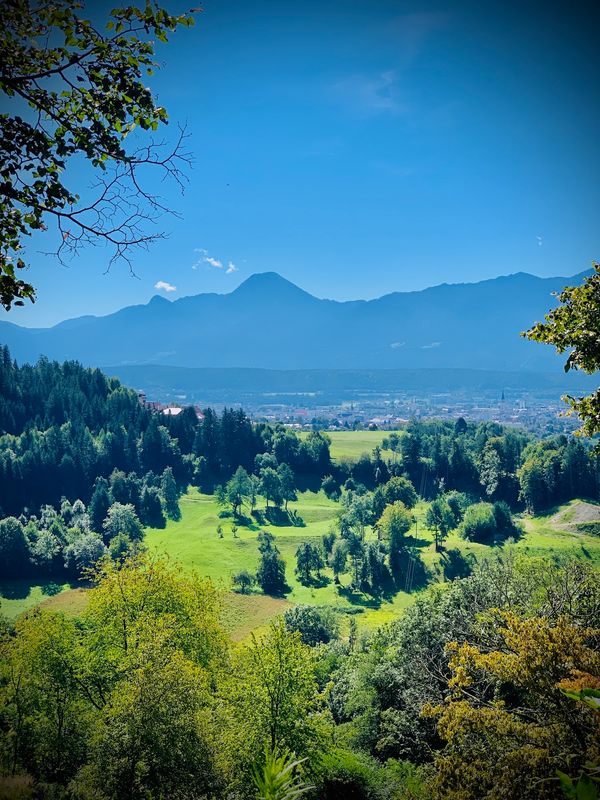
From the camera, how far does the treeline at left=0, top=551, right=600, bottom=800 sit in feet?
43.4

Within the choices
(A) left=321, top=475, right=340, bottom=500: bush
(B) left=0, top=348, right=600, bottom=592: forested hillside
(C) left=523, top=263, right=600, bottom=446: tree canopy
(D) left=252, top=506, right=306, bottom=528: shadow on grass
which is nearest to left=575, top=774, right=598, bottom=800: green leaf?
(C) left=523, top=263, right=600, bottom=446: tree canopy

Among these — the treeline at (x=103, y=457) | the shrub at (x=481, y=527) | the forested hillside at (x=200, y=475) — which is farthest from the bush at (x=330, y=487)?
the shrub at (x=481, y=527)

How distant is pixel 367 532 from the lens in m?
111

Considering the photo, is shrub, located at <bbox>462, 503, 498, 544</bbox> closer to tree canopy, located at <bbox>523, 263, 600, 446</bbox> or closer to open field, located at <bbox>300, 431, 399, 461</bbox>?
open field, located at <bbox>300, 431, 399, 461</bbox>

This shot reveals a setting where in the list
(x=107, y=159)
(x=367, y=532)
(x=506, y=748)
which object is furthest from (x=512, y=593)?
(x=367, y=532)

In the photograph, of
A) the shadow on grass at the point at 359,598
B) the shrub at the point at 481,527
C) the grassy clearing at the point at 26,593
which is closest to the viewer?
the grassy clearing at the point at 26,593

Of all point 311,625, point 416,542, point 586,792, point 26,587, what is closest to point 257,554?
point 416,542

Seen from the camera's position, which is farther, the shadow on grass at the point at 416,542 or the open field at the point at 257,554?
the shadow on grass at the point at 416,542

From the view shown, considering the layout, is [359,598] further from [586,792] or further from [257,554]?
[586,792]

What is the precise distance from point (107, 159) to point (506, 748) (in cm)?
1594

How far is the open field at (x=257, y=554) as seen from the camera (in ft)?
253

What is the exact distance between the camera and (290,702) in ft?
77.6

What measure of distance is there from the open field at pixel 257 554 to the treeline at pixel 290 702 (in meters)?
33.4

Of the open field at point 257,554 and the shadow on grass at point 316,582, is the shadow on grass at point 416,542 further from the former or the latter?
the shadow on grass at point 316,582
